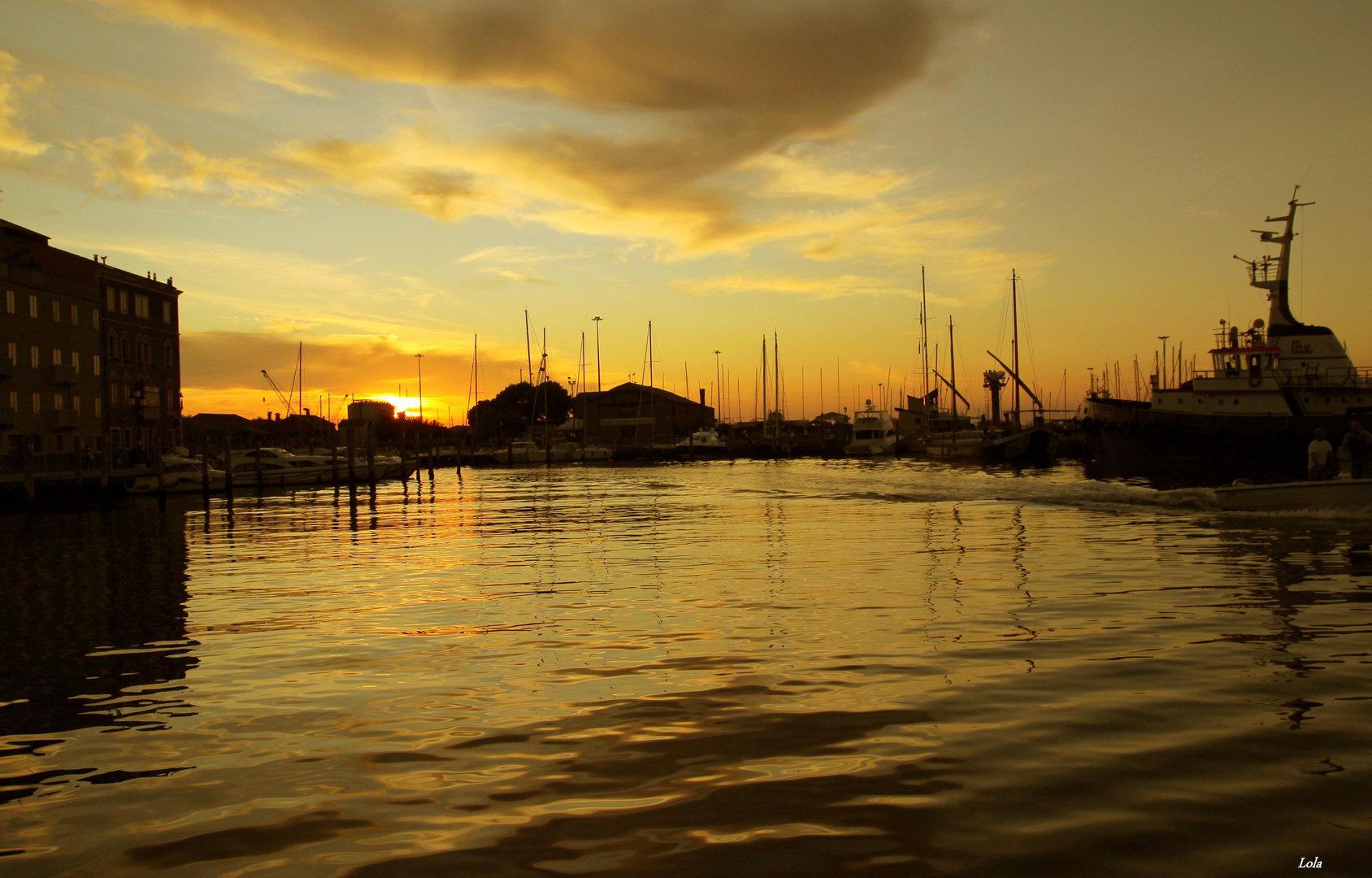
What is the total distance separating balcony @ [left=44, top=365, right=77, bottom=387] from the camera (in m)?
55.4

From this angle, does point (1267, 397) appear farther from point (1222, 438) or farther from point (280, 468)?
point (280, 468)

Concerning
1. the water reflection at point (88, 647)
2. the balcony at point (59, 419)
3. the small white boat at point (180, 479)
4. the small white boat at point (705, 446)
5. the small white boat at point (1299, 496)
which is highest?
the balcony at point (59, 419)

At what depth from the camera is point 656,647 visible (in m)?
9.27

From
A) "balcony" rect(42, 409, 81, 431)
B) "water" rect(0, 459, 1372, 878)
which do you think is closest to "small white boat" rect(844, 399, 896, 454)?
"balcony" rect(42, 409, 81, 431)

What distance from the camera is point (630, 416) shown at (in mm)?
127500

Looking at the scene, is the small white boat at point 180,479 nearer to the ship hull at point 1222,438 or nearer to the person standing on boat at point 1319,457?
the person standing on boat at point 1319,457

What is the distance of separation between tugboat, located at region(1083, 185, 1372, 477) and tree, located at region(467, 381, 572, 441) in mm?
100177

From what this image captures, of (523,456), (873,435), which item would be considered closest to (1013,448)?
(873,435)

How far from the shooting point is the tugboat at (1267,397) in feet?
147

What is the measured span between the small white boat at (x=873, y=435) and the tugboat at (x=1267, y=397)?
4333 cm

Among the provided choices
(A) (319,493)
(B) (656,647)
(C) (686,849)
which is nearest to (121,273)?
(A) (319,493)

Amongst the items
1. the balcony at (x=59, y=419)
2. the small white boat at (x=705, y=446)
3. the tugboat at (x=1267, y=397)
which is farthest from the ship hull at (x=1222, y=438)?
the balcony at (x=59, y=419)

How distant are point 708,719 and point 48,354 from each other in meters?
64.0

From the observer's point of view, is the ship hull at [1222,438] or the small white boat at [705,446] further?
the small white boat at [705,446]
